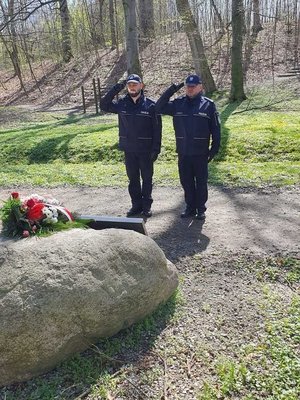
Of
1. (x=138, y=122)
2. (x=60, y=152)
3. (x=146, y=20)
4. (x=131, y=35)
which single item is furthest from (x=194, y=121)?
(x=146, y=20)

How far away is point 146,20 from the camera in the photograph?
29.5 m

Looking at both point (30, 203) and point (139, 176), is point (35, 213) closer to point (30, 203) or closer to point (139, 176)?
point (30, 203)

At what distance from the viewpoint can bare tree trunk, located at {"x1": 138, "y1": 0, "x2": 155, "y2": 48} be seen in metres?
29.2

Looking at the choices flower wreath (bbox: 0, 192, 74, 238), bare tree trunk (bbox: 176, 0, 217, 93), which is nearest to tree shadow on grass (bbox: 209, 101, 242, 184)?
flower wreath (bbox: 0, 192, 74, 238)

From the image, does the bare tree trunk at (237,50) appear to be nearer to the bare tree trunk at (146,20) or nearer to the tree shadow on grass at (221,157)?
the tree shadow on grass at (221,157)

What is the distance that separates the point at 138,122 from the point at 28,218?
242 centimetres

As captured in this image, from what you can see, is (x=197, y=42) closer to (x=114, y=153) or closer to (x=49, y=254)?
(x=114, y=153)

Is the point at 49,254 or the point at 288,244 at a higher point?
the point at 49,254

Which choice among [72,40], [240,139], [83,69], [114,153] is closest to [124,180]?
[114,153]

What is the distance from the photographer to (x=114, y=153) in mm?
9898

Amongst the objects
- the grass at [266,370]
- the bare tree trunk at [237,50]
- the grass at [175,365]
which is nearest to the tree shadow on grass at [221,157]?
the bare tree trunk at [237,50]

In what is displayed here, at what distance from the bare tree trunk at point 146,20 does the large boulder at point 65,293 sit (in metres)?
28.2

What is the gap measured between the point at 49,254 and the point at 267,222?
3.30 meters

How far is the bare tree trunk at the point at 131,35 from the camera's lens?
15211 mm
